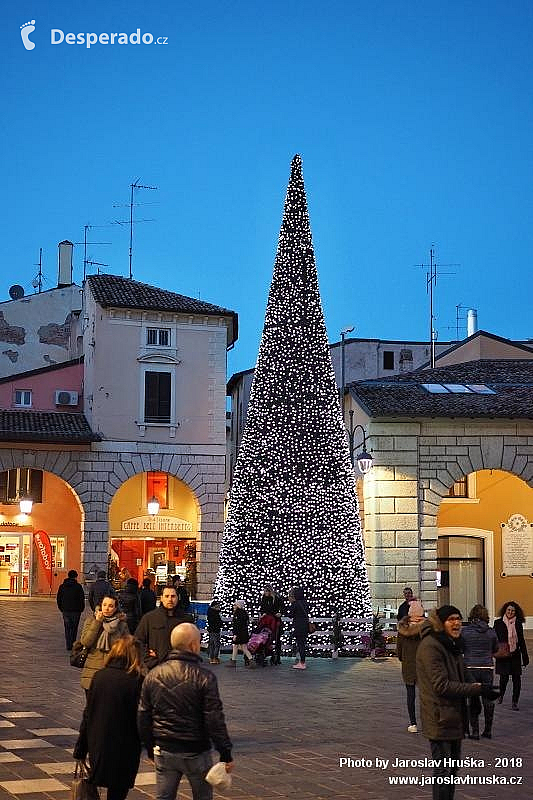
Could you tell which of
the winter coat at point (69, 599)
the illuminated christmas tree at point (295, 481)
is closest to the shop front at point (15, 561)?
the winter coat at point (69, 599)

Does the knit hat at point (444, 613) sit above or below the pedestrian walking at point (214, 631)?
above

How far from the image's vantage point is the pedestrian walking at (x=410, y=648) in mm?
12047

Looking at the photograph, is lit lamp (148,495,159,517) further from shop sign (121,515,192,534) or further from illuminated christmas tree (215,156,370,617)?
illuminated christmas tree (215,156,370,617)

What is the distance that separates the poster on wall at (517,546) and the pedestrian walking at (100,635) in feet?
62.2

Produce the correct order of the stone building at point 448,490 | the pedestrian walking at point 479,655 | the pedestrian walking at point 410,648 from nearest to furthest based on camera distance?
the pedestrian walking at point 479,655 → the pedestrian walking at point 410,648 → the stone building at point 448,490

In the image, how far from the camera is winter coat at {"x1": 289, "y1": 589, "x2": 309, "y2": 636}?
61.6 feet

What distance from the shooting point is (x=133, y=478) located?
128 ft

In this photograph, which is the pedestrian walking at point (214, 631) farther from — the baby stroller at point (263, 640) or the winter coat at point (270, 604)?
the winter coat at point (270, 604)

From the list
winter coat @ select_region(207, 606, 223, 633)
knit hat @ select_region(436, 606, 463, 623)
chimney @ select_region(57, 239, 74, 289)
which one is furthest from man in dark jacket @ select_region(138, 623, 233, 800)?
chimney @ select_region(57, 239, 74, 289)

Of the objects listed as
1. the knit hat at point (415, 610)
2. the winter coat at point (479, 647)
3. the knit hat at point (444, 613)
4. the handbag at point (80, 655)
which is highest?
the knit hat at point (444, 613)

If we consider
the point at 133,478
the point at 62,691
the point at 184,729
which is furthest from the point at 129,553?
the point at 184,729

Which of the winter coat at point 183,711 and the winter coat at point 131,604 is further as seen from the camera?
the winter coat at point 131,604

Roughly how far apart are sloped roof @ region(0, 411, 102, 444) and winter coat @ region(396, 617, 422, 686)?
23.2m

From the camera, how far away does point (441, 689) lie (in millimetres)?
7340
